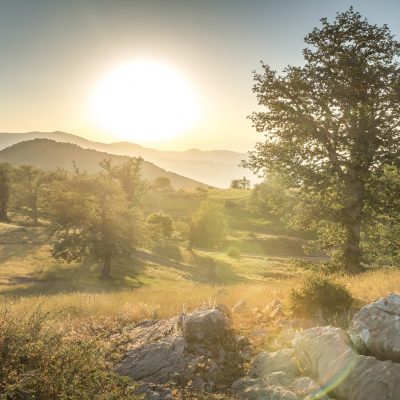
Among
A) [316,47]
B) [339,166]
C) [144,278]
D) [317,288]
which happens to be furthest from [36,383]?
[144,278]

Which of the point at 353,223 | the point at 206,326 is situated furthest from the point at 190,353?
the point at 353,223

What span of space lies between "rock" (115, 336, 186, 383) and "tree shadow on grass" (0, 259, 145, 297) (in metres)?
31.7

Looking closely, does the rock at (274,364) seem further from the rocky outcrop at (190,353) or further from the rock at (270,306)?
the rock at (270,306)

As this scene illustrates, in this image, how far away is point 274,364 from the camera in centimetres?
982

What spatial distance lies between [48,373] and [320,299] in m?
8.48

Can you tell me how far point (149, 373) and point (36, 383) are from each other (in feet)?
10.7

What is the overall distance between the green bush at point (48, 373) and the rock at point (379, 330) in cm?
515

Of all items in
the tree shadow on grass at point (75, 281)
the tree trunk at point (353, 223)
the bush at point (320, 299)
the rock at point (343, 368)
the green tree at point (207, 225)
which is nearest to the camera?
the rock at point (343, 368)

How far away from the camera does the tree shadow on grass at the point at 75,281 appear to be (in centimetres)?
4312

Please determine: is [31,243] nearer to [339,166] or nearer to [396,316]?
[339,166]

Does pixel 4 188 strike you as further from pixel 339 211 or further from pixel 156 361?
pixel 156 361

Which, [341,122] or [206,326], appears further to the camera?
[341,122]

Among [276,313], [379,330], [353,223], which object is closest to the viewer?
[379,330]

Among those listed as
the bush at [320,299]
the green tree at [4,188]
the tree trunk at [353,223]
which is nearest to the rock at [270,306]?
the bush at [320,299]
